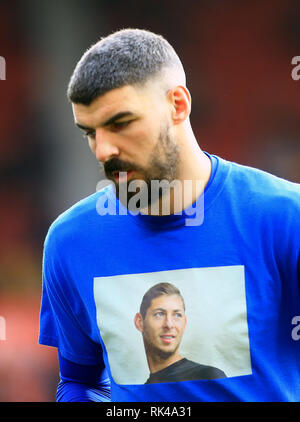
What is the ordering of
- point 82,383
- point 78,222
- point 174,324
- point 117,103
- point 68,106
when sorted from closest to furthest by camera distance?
point 117,103, point 174,324, point 78,222, point 82,383, point 68,106

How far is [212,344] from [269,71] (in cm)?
294

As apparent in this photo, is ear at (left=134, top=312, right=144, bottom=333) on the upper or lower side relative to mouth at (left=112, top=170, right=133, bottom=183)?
lower

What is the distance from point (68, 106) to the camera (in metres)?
3.91

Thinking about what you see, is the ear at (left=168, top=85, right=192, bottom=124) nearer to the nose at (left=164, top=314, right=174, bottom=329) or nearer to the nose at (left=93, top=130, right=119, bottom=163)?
the nose at (left=93, top=130, right=119, bottom=163)

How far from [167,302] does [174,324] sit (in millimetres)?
47

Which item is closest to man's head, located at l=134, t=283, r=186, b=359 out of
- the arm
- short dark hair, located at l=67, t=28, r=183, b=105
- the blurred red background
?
the arm

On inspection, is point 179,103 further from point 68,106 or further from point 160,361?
point 68,106

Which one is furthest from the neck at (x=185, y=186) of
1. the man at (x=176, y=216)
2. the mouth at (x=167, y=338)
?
the mouth at (x=167, y=338)

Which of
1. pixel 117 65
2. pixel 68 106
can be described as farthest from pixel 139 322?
pixel 68 106

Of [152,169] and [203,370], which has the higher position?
[152,169]

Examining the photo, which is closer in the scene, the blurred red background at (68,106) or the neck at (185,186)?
the neck at (185,186)

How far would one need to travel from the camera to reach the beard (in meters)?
1.29

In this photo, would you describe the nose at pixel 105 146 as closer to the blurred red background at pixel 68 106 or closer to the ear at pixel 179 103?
the ear at pixel 179 103

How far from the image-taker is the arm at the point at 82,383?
61.7 inches
